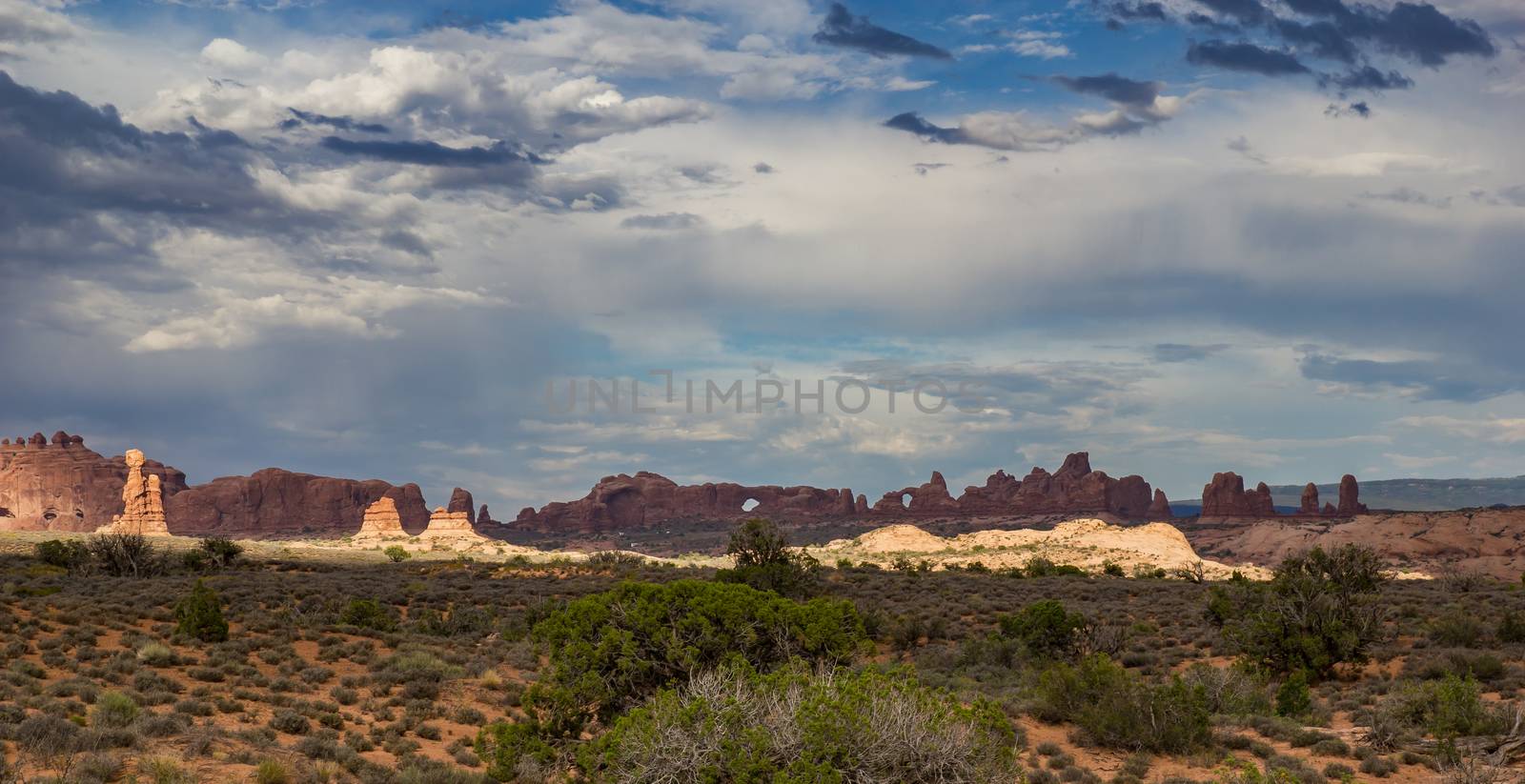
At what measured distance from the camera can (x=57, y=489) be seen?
486 ft

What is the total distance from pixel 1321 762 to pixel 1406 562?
244 ft

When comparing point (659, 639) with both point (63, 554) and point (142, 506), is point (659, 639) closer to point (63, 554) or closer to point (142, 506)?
point (63, 554)

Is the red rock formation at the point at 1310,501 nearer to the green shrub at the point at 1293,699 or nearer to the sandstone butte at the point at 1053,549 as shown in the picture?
the sandstone butte at the point at 1053,549

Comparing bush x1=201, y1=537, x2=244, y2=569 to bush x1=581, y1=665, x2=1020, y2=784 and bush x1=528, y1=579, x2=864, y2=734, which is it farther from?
bush x1=581, y1=665, x2=1020, y2=784

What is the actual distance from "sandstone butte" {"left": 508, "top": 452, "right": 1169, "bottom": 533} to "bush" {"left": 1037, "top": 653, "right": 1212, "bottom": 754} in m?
134

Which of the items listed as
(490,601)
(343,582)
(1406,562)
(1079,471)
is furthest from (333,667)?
(1079,471)

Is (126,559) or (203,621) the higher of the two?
(126,559)

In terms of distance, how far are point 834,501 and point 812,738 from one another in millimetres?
161199

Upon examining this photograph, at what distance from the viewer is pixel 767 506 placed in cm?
17062

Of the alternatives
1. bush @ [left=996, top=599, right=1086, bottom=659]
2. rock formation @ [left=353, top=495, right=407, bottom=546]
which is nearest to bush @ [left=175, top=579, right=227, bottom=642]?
bush @ [left=996, top=599, right=1086, bottom=659]

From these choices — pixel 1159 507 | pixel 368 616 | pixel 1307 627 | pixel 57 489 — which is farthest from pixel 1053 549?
pixel 57 489

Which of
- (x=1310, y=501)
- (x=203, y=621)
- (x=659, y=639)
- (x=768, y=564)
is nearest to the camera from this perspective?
(x=659, y=639)

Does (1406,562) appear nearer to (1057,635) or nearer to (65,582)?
(1057,635)

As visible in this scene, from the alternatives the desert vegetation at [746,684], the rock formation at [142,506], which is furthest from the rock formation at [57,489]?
the desert vegetation at [746,684]
